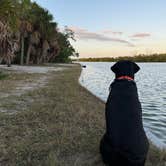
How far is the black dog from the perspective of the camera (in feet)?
12.1

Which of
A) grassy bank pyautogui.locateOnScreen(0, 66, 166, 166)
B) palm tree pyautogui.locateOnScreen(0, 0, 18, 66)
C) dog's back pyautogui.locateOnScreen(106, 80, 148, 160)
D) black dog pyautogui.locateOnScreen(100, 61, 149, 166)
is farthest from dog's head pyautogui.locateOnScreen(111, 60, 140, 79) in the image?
palm tree pyautogui.locateOnScreen(0, 0, 18, 66)

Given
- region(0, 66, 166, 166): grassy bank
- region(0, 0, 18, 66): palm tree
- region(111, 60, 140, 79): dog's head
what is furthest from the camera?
region(0, 0, 18, 66): palm tree

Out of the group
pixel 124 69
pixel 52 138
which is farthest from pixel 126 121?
pixel 52 138

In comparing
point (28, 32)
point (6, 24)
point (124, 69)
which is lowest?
point (124, 69)

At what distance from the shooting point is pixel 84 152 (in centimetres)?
453

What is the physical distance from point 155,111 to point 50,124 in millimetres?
6020

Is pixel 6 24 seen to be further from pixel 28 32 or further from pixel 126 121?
pixel 28 32

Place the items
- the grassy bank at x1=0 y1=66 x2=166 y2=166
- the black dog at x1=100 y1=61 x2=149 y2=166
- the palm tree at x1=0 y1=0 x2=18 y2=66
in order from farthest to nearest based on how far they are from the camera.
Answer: the palm tree at x1=0 y1=0 x2=18 y2=66 < the grassy bank at x1=0 y1=66 x2=166 y2=166 < the black dog at x1=100 y1=61 x2=149 y2=166

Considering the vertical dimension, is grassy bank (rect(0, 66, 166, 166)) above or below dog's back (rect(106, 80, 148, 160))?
below

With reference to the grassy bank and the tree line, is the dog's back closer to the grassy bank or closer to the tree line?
the grassy bank

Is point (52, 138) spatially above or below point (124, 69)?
below

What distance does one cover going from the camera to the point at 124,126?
3.82 m

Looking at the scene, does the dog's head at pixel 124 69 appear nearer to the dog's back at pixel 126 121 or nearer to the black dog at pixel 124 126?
the black dog at pixel 124 126

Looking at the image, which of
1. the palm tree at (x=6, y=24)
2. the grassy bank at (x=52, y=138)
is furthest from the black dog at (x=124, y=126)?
the palm tree at (x=6, y=24)
